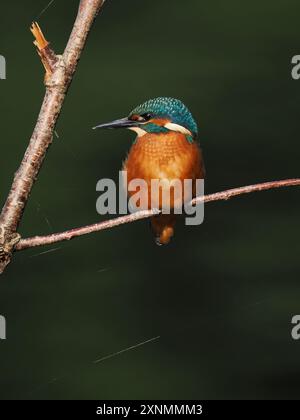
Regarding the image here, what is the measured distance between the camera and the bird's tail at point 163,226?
1.84 m

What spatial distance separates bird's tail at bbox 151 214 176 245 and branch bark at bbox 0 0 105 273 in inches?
27.9

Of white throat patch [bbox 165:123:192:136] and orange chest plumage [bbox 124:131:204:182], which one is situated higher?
white throat patch [bbox 165:123:192:136]

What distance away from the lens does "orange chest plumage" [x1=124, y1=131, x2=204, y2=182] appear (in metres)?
1.64

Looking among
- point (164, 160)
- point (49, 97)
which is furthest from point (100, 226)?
point (164, 160)

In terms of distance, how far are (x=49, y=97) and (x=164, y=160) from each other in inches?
21.7

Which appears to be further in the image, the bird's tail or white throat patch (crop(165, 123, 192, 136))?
the bird's tail

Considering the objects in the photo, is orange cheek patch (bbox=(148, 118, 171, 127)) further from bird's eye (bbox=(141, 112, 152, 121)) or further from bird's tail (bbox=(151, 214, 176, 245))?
bird's tail (bbox=(151, 214, 176, 245))

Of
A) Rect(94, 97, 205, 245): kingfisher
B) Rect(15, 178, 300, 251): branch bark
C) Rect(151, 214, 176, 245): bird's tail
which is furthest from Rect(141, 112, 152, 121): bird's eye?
Rect(15, 178, 300, 251): branch bark

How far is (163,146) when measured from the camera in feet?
5.49

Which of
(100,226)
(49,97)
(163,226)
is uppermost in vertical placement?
(163,226)

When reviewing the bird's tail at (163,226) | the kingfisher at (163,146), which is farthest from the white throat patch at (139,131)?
the bird's tail at (163,226)

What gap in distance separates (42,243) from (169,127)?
22.3 inches

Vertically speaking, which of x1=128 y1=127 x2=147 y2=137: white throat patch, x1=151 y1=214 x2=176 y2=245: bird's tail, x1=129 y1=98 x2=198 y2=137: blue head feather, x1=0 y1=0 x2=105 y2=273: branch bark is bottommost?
x1=0 y1=0 x2=105 y2=273: branch bark

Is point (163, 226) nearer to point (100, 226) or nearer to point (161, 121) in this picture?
point (161, 121)
